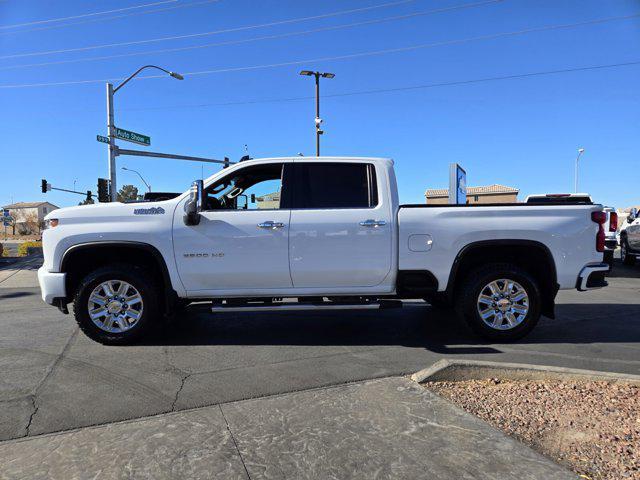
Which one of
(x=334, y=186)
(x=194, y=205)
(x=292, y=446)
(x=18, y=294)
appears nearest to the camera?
(x=292, y=446)

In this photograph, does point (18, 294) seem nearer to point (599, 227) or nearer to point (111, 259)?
point (111, 259)

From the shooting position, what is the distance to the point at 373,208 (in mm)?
5168

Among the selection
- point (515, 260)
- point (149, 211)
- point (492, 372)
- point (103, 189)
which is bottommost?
point (492, 372)

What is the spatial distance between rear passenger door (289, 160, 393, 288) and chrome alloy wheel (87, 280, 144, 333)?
1823 mm

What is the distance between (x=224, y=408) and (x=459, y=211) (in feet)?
10.7

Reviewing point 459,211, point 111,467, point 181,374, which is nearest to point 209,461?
point 111,467

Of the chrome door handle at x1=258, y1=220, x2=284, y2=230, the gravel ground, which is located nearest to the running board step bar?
the chrome door handle at x1=258, y1=220, x2=284, y2=230

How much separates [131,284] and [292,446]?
10.1 ft

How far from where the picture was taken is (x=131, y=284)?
5.08 meters

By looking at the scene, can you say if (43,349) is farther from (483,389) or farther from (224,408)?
(483,389)

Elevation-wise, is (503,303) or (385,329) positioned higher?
(503,303)

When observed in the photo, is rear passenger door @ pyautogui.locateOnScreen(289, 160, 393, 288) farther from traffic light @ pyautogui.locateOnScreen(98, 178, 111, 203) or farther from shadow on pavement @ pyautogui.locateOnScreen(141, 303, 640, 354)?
traffic light @ pyautogui.locateOnScreen(98, 178, 111, 203)

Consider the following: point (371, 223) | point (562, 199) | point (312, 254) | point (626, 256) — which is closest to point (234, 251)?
point (312, 254)

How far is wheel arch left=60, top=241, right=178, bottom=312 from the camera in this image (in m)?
5.05
